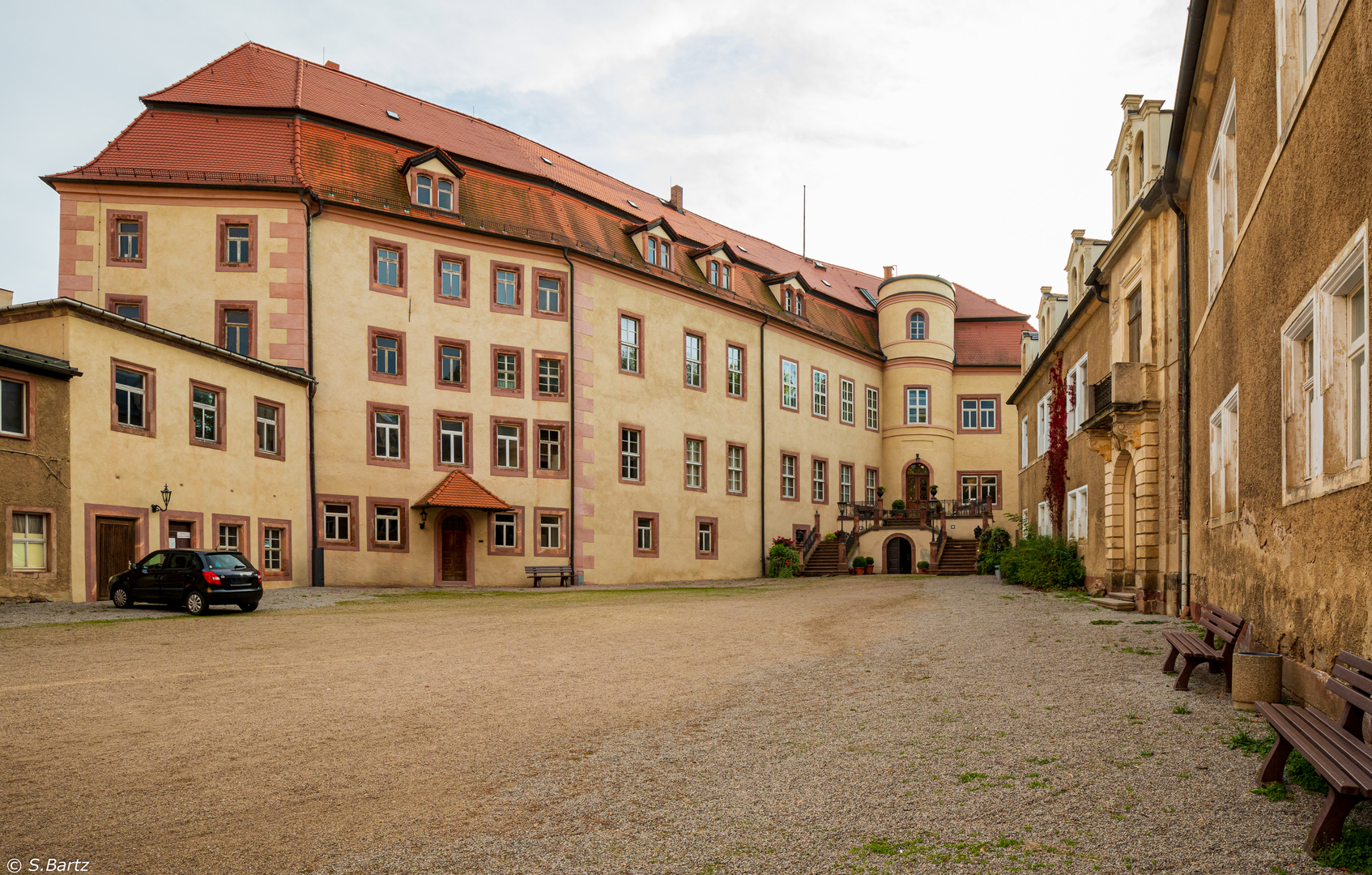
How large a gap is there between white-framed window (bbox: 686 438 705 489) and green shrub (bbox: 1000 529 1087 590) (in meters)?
12.6

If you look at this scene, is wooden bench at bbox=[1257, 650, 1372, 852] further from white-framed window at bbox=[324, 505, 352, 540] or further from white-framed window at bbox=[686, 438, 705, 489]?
white-framed window at bbox=[686, 438, 705, 489]

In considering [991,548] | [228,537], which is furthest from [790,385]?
[228,537]

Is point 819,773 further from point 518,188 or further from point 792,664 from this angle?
point 518,188

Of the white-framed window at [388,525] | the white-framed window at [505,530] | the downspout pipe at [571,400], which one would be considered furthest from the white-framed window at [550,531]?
the white-framed window at [388,525]

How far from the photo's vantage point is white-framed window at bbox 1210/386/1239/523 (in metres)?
11.6

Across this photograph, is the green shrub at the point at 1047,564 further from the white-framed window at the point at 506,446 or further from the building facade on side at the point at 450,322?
the white-framed window at the point at 506,446

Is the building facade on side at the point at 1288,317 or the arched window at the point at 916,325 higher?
the arched window at the point at 916,325

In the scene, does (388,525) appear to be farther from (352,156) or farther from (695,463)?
(695,463)

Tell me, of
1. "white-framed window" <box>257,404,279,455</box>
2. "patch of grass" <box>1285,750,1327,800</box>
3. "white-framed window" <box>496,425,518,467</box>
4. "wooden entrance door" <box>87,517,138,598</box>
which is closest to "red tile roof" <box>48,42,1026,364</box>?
"white-framed window" <box>496,425,518,467</box>

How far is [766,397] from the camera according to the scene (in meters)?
41.1

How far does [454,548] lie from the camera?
30422 millimetres

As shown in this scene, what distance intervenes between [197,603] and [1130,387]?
1767 cm

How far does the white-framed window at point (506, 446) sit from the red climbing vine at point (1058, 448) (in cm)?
1625

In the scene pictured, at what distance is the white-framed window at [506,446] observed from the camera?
31.5 meters
